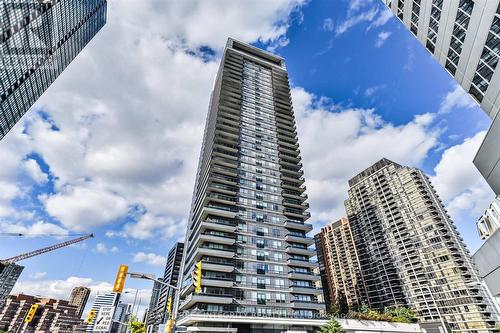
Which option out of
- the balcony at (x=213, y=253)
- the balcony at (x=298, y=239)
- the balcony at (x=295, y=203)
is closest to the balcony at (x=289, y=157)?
the balcony at (x=295, y=203)

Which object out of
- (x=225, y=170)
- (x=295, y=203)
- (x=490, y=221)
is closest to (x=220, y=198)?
(x=225, y=170)

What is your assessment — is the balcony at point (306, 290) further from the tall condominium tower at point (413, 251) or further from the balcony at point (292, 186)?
the tall condominium tower at point (413, 251)

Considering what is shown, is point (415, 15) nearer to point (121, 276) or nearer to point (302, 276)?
point (302, 276)

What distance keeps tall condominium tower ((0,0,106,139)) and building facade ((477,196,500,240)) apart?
108 meters

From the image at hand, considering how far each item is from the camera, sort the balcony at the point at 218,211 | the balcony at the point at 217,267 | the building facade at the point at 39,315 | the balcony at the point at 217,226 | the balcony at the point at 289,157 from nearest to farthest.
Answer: the balcony at the point at 217,267, the balcony at the point at 217,226, the balcony at the point at 218,211, the balcony at the point at 289,157, the building facade at the point at 39,315

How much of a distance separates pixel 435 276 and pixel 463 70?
3317 inches

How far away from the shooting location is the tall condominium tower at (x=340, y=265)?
121125 millimetres

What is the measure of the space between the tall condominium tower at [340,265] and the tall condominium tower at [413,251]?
5.75 m

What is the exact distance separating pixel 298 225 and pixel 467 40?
45.2 m

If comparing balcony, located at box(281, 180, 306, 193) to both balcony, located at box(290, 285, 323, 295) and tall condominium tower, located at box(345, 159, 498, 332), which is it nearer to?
balcony, located at box(290, 285, 323, 295)

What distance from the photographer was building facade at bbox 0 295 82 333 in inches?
5625

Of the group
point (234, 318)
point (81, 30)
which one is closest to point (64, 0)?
point (81, 30)

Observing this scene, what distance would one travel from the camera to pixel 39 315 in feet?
523

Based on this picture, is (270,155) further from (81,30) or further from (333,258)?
(81,30)
